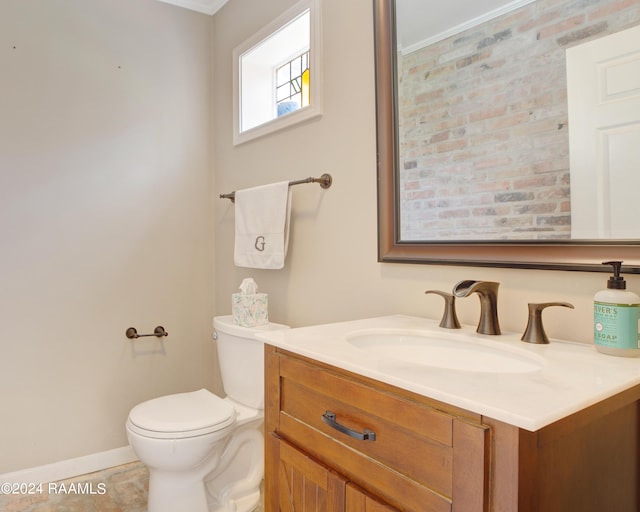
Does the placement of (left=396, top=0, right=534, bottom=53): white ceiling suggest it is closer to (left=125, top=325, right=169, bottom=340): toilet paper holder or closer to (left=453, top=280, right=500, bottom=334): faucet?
(left=453, top=280, right=500, bottom=334): faucet

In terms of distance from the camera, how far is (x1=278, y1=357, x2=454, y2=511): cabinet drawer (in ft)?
2.33

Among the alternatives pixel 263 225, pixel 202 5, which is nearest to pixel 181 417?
pixel 263 225

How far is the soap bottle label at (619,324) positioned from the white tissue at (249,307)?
1269 millimetres

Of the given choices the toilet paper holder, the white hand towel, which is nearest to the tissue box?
the white hand towel

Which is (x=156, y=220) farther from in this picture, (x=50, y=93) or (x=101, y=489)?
(x=101, y=489)

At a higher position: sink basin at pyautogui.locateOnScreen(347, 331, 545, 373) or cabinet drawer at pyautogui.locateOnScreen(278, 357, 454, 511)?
sink basin at pyautogui.locateOnScreen(347, 331, 545, 373)

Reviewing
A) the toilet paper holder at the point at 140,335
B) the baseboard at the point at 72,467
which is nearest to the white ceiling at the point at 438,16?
the toilet paper holder at the point at 140,335

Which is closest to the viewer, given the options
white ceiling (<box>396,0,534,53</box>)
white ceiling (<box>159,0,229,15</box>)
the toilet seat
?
white ceiling (<box>396,0,534,53</box>)

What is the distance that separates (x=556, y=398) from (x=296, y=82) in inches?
77.4

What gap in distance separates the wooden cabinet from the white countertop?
0.08ft

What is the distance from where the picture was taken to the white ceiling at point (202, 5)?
2.44 m

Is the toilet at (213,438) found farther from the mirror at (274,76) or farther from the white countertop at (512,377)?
the mirror at (274,76)

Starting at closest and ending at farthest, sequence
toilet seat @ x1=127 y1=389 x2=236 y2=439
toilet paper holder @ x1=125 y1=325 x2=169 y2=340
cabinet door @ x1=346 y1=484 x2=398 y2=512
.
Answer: cabinet door @ x1=346 y1=484 x2=398 y2=512 < toilet seat @ x1=127 y1=389 x2=236 y2=439 < toilet paper holder @ x1=125 y1=325 x2=169 y2=340

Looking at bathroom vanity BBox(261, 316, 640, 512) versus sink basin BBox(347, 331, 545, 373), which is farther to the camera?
sink basin BBox(347, 331, 545, 373)
